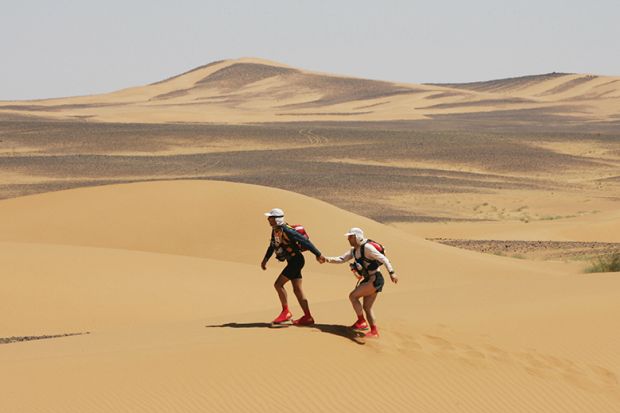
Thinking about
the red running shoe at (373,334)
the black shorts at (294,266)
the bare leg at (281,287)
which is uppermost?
the black shorts at (294,266)

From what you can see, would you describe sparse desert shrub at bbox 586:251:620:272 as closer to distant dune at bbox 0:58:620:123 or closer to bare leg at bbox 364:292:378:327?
bare leg at bbox 364:292:378:327

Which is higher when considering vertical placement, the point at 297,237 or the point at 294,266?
the point at 297,237

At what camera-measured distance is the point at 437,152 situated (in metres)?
75.1

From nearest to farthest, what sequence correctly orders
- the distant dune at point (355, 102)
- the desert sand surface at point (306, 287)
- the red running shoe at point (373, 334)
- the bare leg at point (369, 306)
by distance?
1. the desert sand surface at point (306, 287)
2. the bare leg at point (369, 306)
3. the red running shoe at point (373, 334)
4. the distant dune at point (355, 102)

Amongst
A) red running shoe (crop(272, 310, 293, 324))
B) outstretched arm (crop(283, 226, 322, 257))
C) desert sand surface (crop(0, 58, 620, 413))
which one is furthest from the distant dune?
outstretched arm (crop(283, 226, 322, 257))

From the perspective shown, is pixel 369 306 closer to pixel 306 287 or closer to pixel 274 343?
pixel 274 343

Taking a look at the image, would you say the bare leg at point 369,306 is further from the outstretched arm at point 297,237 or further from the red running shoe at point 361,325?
the outstretched arm at point 297,237

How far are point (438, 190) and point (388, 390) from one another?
4463cm

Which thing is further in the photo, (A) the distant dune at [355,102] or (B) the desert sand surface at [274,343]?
(A) the distant dune at [355,102]

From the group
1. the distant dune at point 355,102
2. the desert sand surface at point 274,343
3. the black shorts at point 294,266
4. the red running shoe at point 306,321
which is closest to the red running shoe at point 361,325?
the desert sand surface at point 274,343

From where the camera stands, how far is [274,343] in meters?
11.9

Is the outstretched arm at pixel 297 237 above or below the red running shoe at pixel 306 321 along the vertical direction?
above

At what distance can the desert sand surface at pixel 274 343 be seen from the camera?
10.5 meters

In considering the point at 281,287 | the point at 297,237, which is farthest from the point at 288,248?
the point at 281,287
